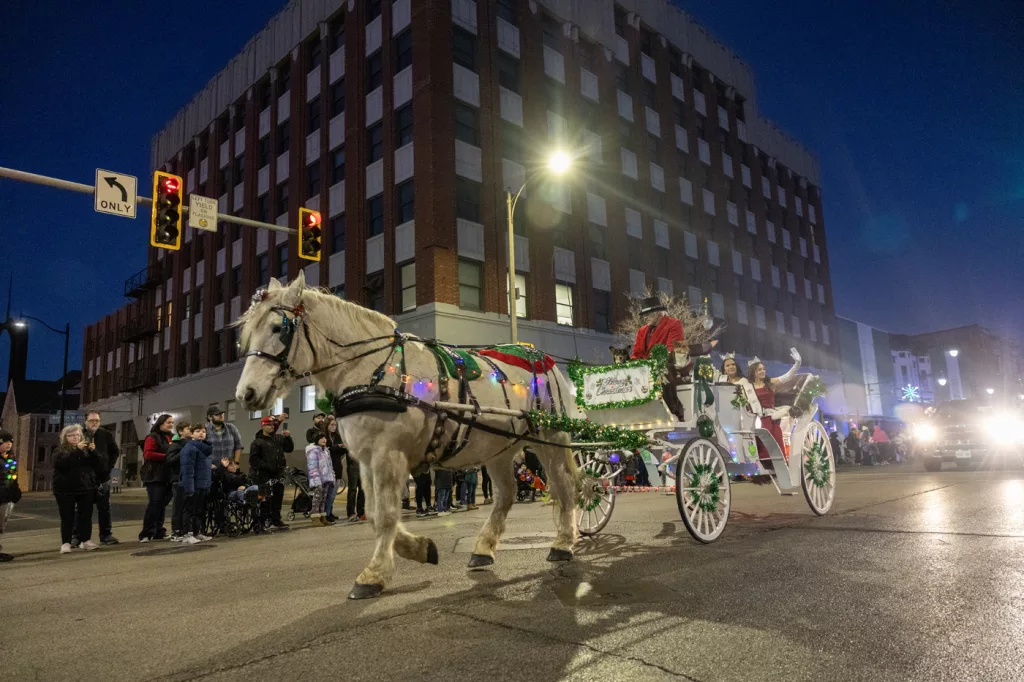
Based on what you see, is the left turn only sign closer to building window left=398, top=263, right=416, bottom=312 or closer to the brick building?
the brick building

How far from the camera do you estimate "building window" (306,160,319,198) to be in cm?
2998

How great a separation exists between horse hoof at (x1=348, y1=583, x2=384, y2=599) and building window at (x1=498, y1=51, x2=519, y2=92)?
2552 cm

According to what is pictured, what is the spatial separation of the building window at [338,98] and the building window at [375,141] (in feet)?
8.90

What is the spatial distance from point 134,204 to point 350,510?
274 inches

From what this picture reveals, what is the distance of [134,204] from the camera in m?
12.0

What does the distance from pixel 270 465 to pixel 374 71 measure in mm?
21084

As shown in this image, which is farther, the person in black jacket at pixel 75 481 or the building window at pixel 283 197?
the building window at pixel 283 197

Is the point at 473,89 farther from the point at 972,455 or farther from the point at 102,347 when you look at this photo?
the point at 102,347

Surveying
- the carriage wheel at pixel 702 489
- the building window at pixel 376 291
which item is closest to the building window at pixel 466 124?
the building window at pixel 376 291

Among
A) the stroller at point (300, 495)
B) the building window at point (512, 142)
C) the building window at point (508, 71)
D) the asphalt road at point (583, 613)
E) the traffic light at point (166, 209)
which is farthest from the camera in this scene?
the building window at point (508, 71)

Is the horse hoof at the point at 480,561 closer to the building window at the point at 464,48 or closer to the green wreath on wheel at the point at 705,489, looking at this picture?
the green wreath on wheel at the point at 705,489

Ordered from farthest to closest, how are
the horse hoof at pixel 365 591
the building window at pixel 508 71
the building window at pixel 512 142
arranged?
the building window at pixel 508 71 < the building window at pixel 512 142 < the horse hoof at pixel 365 591

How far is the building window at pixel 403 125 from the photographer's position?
25684 millimetres

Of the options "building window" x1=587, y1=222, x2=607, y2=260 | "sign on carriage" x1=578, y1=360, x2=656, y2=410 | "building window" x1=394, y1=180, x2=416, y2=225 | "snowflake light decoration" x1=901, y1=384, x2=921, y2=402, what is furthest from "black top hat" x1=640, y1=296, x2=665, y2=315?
"snowflake light decoration" x1=901, y1=384, x2=921, y2=402
